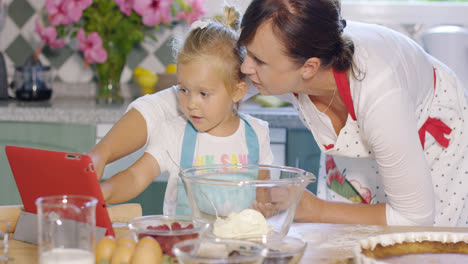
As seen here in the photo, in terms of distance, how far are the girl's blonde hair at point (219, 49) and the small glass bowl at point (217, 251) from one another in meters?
0.73

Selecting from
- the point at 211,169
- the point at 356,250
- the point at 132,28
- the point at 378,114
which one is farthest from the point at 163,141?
the point at 132,28

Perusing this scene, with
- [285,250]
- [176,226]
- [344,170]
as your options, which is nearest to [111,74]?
[344,170]

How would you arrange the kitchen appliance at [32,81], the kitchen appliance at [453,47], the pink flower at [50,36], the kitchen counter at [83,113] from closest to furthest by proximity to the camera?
the kitchen counter at [83,113], the kitchen appliance at [453,47], the kitchen appliance at [32,81], the pink flower at [50,36]

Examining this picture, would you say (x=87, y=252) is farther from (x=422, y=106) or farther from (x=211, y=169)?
(x=422, y=106)

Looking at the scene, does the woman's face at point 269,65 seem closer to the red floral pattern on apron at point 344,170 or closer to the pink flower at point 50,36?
the red floral pattern on apron at point 344,170

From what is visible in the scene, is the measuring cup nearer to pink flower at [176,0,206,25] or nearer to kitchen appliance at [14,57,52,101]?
kitchen appliance at [14,57,52,101]

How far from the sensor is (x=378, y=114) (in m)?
1.36

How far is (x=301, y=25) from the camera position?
1348 millimetres

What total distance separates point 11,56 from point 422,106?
6.79 feet

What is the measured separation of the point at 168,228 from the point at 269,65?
1.91 ft

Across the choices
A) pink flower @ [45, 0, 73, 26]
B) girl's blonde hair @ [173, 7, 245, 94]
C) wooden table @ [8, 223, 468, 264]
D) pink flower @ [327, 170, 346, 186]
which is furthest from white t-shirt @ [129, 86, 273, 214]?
pink flower @ [45, 0, 73, 26]

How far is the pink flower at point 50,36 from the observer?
2.70 metres

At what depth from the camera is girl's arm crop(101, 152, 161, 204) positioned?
4.33 ft

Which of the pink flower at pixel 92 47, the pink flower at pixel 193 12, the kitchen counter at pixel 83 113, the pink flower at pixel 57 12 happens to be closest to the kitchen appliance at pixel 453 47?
the kitchen counter at pixel 83 113
